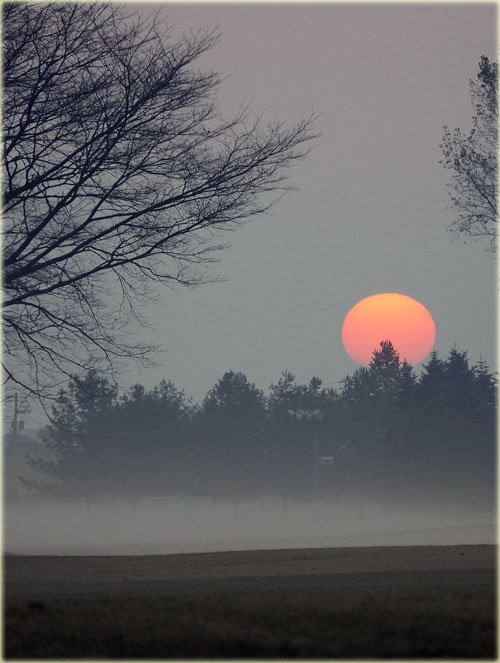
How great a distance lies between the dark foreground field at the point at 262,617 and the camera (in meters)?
8.29

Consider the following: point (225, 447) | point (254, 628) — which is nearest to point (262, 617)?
point (254, 628)

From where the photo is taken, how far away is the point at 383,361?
420ft

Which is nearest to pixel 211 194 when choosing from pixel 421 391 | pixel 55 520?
pixel 421 391

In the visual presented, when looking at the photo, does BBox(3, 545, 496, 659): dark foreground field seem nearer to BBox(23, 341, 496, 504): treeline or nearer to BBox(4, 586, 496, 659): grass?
BBox(4, 586, 496, 659): grass

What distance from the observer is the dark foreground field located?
8.29 metres

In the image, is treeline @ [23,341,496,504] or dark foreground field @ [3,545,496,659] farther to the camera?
treeline @ [23,341,496,504]

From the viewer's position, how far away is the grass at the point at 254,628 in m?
8.24

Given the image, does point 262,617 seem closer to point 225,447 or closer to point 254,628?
point 254,628

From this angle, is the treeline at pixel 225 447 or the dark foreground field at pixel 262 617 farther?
the treeline at pixel 225 447

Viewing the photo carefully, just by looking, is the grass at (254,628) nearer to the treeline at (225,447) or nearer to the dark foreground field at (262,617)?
the dark foreground field at (262,617)

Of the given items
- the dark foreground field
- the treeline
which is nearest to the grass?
the dark foreground field

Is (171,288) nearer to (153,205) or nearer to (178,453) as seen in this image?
(153,205)

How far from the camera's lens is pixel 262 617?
30.4ft

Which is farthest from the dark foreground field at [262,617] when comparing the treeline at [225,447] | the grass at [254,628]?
the treeline at [225,447]
